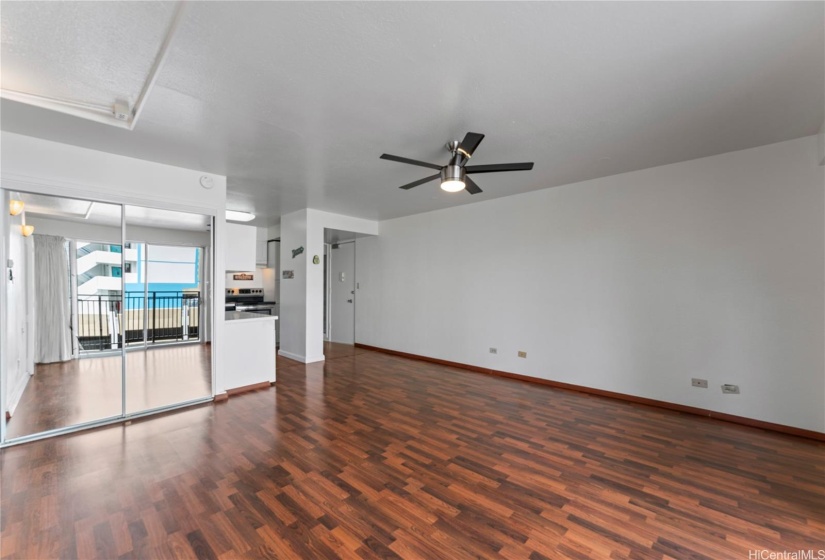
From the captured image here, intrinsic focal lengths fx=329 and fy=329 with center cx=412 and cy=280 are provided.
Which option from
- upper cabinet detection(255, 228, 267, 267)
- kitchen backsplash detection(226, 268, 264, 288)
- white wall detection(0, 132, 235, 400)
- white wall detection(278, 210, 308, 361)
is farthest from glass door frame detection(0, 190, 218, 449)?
upper cabinet detection(255, 228, 267, 267)

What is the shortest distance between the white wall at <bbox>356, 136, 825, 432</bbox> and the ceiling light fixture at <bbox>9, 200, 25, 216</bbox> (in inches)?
205

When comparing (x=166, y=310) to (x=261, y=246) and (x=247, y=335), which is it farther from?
(x=261, y=246)

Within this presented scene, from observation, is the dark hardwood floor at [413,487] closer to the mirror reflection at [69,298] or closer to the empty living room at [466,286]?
the empty living room at [466,286]

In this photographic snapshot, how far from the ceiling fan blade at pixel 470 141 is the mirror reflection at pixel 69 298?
3.64m

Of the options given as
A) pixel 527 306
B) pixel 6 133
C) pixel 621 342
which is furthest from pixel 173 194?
pixel 621 342

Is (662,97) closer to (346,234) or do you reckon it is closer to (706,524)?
(706,524)

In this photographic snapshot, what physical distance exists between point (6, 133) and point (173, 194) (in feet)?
4.09

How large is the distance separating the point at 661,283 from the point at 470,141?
10.1ft

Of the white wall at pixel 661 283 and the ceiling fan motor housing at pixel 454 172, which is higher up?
the ceiling fan motor housing at pixel 454 172

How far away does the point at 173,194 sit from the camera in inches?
149

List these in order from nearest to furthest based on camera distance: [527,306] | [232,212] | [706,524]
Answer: [706,524] → [527,306] → [232,212]

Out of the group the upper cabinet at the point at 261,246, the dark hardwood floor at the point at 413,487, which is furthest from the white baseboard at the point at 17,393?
the upper cabinet at the point at 261,246

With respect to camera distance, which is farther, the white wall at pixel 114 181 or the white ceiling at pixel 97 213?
the white ceiling at pixel 97 213

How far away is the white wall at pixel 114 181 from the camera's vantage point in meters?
2.94
